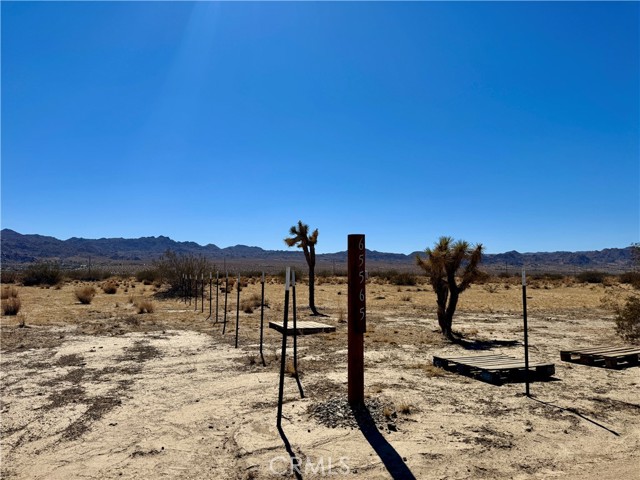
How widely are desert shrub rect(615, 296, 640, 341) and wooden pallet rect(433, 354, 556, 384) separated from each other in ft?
13.5

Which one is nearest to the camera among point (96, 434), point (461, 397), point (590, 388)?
point (96, 434)

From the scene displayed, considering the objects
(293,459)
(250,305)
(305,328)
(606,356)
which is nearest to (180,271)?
(250,305)

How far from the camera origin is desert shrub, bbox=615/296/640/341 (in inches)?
466

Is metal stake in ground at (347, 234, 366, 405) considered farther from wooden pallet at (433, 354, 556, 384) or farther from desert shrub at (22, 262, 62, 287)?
desert shrub at (22, 262, 62, 287)

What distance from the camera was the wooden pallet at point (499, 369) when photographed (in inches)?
357

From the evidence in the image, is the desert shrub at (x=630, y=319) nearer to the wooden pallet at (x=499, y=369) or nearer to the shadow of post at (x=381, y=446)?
the wooden pallet at (x=499, y=369)

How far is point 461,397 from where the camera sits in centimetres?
788

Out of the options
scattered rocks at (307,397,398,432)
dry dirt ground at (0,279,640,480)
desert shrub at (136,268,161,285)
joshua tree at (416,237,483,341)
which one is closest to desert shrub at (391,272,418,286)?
desert shrub at (136,268,161,285)

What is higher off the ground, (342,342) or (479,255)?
(479,255)

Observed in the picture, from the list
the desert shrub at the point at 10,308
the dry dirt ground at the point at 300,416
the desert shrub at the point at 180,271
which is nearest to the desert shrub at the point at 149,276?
the desert shrub at the point at 180,271

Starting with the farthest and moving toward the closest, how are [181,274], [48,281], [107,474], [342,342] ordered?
[48,281] < [181,274] < [342,342] < [107,474]

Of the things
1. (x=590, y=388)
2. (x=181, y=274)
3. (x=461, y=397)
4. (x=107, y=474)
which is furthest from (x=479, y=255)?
(x=181, y=274)

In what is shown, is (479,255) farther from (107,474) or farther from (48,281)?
(48,281)

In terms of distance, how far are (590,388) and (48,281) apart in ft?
146
